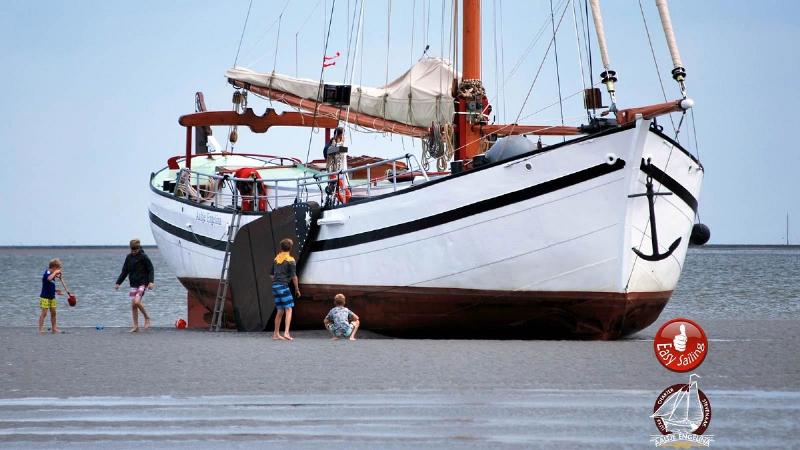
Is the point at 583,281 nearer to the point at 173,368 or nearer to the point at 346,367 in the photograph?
the point at 346,367

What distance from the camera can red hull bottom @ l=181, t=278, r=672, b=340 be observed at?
18.3 m

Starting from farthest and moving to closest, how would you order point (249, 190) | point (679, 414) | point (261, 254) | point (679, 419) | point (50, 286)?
point (249, 190) → point (261, 254) → point (50, 286) → point (679, 414) → point (679, 419)

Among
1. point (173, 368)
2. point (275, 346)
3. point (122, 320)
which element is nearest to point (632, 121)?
point (275, 346)

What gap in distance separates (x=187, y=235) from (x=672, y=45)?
1240 centimetres

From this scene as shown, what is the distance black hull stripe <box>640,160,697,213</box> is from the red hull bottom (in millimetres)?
1434

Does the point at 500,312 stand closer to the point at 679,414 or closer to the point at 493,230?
the point at 493,230

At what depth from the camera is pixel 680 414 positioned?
30.5ft

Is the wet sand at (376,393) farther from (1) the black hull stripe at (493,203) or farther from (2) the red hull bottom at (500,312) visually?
(1) the black hull stripe at (493,203)

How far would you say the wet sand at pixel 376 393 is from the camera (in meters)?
8.93

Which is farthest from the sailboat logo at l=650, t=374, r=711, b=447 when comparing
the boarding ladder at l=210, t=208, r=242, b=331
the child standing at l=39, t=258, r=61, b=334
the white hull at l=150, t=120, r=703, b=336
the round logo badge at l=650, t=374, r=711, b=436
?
the boarding ladder at l=210, t=208, r=242, b=331

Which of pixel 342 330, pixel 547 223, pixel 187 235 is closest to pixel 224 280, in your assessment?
pixel 187 235

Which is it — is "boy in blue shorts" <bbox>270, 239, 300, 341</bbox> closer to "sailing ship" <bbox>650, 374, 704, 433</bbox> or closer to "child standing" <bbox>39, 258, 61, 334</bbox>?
"child standing" <bbox>39, 258, 61, 334</bbox>

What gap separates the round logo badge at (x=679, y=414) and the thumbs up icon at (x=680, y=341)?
0.84 feet

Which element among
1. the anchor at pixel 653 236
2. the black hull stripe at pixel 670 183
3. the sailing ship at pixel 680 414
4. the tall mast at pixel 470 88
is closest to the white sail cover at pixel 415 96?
the tall mast at pixel 470 88
